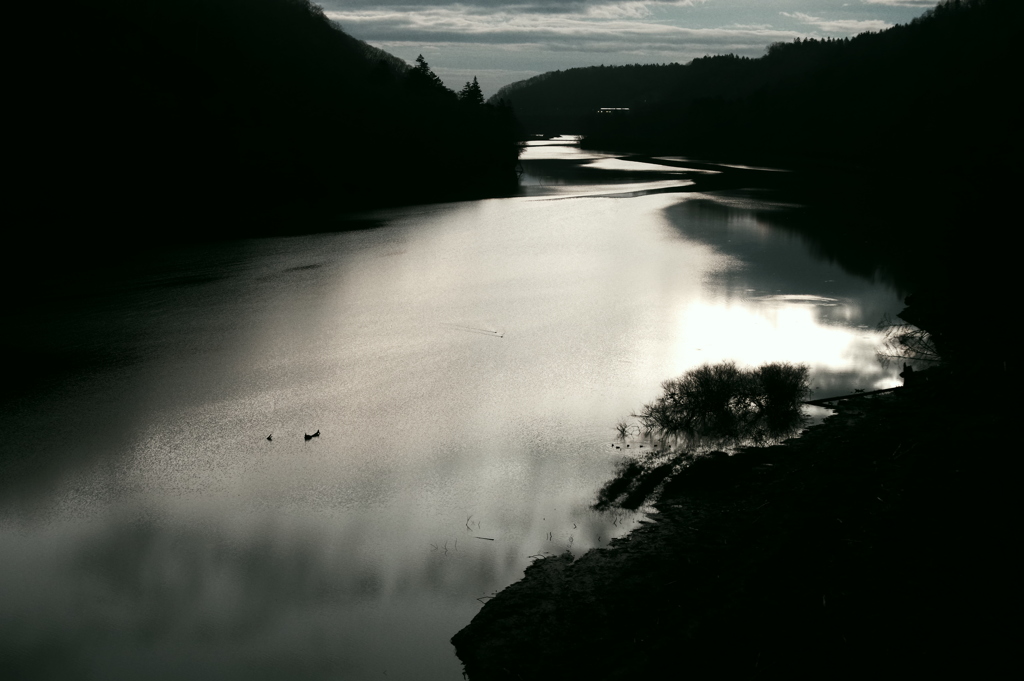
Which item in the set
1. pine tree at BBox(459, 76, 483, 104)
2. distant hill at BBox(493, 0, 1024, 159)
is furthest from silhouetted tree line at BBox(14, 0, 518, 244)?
distant hill at BBox(493, 0, 1024, 159)

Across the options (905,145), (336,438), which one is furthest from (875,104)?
(336,438)

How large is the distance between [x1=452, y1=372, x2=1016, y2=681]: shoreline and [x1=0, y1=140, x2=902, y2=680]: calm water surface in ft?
3.65

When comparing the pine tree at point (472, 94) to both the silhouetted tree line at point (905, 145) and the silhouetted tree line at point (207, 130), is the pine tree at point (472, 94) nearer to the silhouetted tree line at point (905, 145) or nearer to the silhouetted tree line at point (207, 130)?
the silhouetted tree line at point (207, 130)

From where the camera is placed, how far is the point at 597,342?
82.7ft

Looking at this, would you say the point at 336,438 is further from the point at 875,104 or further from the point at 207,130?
the point at 875,104

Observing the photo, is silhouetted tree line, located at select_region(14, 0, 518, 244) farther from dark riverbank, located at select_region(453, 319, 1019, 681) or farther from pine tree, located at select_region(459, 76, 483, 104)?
dark riverbank, located at select_region(453, 319, 1019, 681)

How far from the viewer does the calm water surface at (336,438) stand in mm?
11805

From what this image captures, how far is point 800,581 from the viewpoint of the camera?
1064 cm

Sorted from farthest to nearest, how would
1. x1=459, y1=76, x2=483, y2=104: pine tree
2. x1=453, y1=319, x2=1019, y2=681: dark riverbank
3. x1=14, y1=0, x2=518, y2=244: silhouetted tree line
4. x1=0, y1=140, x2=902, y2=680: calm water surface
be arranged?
1. x1=459, y1=76, x2=483, y2=104: pine tree
2. x1=14, y1=0, x2=518, y2=244: silhouetted tree line
3. x1=0, y1=140, x2=902, y2=680: calm water surface
4. x1=453, y1=319, x2=1019, y2=681: dark riverbank

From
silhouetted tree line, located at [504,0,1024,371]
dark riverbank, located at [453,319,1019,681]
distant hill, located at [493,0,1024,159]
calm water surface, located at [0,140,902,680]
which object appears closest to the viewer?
dark riverbank, located at [453,319,1019,681]

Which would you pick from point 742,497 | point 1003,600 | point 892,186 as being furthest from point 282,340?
point 892,186

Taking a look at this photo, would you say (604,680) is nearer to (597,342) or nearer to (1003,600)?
(1003,600)

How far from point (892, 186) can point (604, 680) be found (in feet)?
206

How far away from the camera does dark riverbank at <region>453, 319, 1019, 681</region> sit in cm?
938
